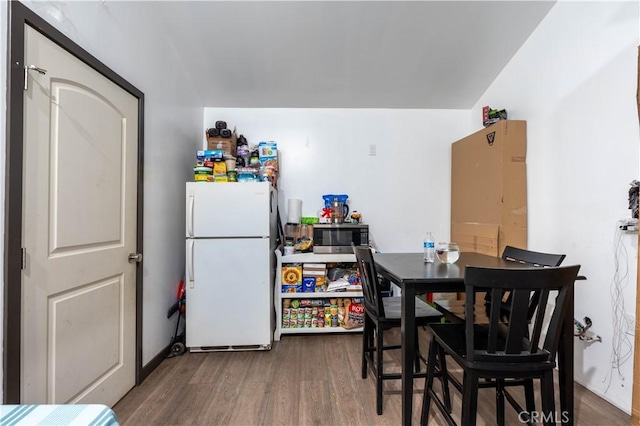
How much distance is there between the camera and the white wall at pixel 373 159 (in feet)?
10.7

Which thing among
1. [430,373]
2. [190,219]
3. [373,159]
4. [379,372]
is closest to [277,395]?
[379,372]

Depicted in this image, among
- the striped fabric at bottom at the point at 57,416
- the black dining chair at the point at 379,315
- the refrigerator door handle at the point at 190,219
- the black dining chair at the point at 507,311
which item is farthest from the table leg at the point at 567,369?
the refrigerator door handle at the point at 190,219

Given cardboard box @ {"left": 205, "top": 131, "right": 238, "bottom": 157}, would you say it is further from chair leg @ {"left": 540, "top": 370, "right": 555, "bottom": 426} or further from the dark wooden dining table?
chair leg @ {"left": 540, "top": 370, "right": 555, "bottom": 426}

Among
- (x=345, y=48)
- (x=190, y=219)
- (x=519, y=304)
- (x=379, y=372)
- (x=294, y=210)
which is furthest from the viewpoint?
(x=294, y=210)

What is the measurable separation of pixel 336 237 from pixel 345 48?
1.73m

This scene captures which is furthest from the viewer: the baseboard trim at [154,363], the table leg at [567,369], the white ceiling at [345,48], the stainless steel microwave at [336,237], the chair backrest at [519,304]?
the stainless steel microwave at [336,237]

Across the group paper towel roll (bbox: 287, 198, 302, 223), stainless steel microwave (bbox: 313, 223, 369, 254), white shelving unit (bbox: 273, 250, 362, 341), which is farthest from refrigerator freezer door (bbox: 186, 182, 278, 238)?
paper towel roll (bbox: 287, 198, 302, 223)

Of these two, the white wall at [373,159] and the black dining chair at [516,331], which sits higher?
the white wall at [373,159]

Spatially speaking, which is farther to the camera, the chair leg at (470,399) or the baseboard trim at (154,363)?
the baseboard trim at (154,363)

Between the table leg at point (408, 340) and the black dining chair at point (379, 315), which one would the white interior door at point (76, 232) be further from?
the table leg at point (408, 340)

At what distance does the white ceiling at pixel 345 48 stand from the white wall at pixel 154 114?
261 millimetres

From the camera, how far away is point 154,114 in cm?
216

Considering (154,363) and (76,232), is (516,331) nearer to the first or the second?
(76,232)

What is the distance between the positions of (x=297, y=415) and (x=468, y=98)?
3.41m
